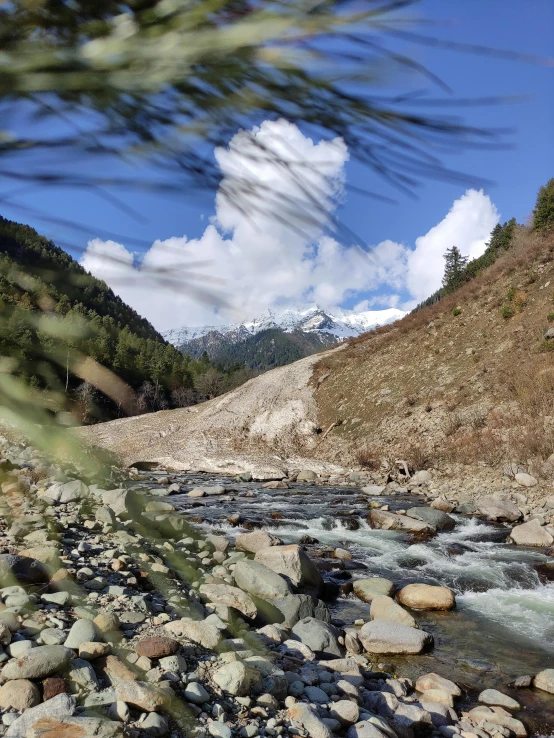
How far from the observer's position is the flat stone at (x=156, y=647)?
10.7 ft

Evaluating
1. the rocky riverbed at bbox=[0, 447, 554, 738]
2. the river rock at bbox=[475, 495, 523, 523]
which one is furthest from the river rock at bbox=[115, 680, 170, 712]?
the river rock at bbox=[475, 495, 523, 523]

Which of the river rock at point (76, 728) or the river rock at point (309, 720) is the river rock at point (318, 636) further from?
the river rock at point (76, 728)

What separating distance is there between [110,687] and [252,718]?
91 cm

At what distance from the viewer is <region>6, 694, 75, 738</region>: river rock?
2.23 meters

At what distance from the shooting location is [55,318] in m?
0.89

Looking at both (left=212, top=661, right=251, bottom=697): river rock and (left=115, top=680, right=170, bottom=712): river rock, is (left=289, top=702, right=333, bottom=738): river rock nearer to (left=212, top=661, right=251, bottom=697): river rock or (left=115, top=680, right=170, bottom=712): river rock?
(left=212, top=661, right=251, bottom=697): river rock

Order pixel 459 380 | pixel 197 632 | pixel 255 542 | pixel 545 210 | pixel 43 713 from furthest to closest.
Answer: pixel 545 210 → pixel 459 380 → pixel 255 542 → pixel 197 632 → pixel 43 713

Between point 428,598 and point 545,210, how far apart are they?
31.4 m

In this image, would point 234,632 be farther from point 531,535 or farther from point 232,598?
point 531,535

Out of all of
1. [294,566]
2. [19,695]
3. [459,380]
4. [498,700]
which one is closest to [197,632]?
[19,695]

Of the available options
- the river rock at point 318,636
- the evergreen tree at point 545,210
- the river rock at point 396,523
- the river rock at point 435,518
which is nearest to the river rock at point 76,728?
the river rock at point 318,636

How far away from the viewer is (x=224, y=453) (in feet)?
71.5

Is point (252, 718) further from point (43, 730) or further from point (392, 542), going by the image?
point (392, 542)

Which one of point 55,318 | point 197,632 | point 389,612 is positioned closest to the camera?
point 55,318
